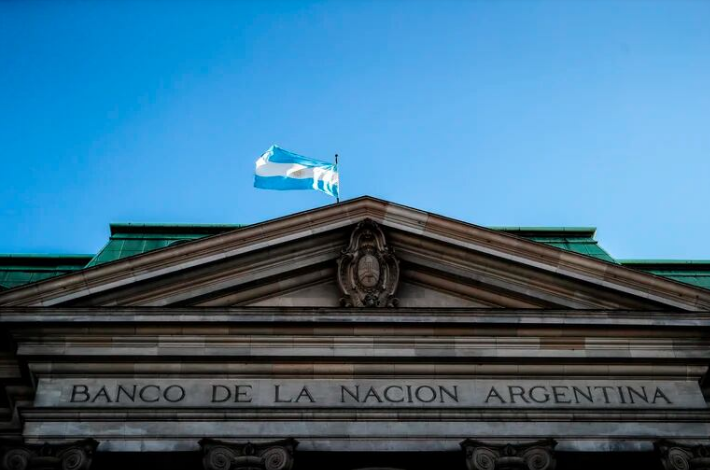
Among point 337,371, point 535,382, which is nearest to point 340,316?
point 337,371

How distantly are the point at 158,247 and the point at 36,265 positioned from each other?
3394 mm

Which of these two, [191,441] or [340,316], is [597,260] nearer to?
[340,316]

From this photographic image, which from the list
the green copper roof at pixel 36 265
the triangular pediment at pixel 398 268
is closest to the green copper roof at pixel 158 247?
the green copper roof at pixel 36 265

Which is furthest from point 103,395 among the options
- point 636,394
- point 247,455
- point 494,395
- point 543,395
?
point 636,394

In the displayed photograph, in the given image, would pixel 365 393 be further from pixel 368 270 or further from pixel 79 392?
pixel 79 392

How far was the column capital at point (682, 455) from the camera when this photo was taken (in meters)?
22.6

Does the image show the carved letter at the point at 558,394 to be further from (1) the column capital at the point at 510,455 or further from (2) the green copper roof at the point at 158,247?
(2) the green copper roof at the point at 158,247

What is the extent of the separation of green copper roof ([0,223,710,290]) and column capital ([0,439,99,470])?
718 cm

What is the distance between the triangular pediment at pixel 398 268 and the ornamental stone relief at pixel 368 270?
0.63 feet

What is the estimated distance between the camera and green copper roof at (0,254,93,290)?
2967 centimetres

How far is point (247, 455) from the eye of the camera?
73.1 ft

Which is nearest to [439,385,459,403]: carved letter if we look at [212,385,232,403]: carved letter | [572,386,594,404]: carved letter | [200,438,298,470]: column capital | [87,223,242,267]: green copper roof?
[572,386,594,404]: carved letter

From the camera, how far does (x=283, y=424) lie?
75.5 ft

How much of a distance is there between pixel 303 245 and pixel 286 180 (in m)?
4.56
